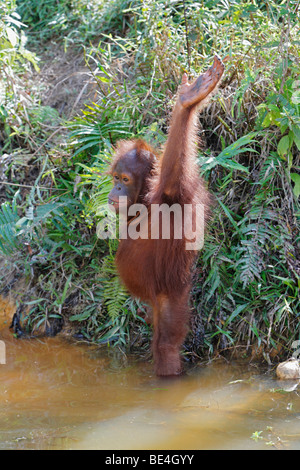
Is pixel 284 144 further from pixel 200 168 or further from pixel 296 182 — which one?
pixel 200 168

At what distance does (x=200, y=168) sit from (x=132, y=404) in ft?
4.99

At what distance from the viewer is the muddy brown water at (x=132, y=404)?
262cm

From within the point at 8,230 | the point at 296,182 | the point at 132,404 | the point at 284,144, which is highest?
the point at 284,144

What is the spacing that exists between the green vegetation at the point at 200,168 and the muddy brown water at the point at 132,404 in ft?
0.91

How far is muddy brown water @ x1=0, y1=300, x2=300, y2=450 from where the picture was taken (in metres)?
2.62

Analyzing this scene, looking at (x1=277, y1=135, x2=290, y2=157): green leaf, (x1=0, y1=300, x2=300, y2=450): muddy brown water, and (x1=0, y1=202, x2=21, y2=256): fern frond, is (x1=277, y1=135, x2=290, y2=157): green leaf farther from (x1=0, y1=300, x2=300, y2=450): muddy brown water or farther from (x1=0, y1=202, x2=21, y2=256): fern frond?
(x1=0, y1=202, x2=21, y2=256): fern frond

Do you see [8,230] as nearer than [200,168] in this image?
No

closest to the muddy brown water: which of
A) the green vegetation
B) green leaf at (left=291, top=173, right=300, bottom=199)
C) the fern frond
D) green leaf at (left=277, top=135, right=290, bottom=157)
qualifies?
the green vegetation

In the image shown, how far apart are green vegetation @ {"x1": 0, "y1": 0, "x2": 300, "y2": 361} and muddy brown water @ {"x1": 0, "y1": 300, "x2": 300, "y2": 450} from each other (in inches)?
10.9

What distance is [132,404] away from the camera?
10.2ft

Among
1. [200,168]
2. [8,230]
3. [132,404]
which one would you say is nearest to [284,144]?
[200,168]
